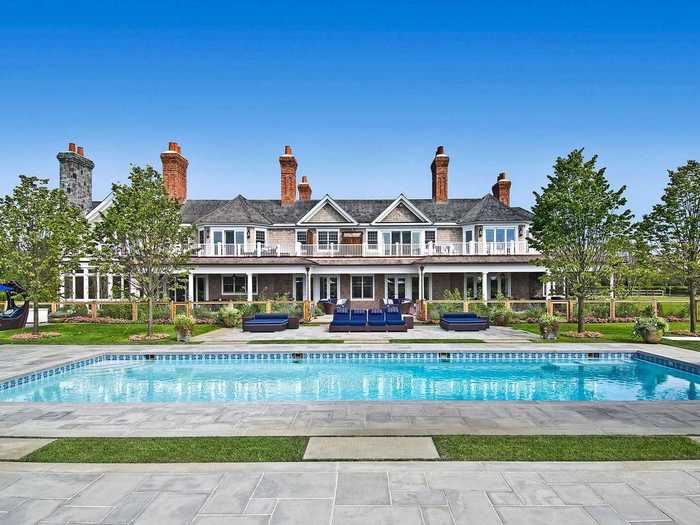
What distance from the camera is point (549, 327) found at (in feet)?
57.2

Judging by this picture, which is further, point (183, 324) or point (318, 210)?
point (318, 210)

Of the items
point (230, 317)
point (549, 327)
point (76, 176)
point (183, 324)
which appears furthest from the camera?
point (76, 176)

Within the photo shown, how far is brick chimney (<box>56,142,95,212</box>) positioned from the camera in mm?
34562

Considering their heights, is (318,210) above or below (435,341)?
above

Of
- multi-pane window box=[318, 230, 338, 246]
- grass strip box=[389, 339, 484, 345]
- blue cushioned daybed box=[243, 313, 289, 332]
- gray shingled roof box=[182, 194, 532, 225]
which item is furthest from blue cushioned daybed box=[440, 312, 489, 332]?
multi-pane window box=[318, 230, 338, 246]

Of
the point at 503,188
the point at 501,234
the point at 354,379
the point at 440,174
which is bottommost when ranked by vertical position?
the point at 354,379

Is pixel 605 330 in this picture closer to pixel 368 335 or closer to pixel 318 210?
pixel 368 335

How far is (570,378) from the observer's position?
12859 mm

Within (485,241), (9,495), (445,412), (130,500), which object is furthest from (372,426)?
(485,241)

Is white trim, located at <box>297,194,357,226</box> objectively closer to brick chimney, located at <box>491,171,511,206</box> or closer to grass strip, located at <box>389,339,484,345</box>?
brick chimney, located at <box>491,171,511,206</box>

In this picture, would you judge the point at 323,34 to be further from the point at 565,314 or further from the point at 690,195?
the point at 565,314

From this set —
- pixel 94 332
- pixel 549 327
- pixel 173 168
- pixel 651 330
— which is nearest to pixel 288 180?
pixel 173 168

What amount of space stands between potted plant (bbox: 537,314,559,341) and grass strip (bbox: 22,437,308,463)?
1374cm

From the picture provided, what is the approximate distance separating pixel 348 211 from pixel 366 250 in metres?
4.61
